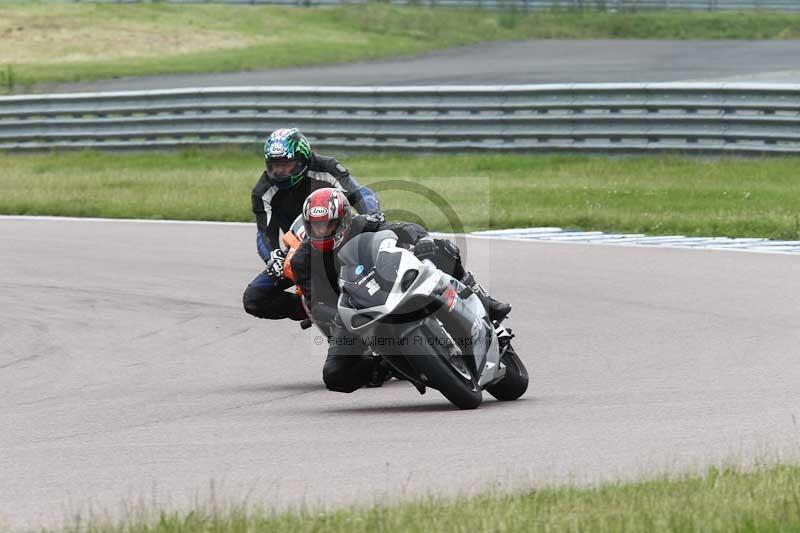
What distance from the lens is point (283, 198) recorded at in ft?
35.1

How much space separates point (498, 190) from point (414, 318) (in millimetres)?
12787

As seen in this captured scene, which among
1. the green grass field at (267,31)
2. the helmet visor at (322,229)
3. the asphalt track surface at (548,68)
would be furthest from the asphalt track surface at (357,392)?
the green grass field at (267,31)

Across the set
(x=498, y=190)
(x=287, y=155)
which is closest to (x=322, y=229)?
(x=287, y=155)

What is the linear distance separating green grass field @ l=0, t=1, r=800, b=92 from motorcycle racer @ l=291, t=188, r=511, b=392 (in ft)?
105

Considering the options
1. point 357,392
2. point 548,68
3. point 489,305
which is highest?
point 489,305

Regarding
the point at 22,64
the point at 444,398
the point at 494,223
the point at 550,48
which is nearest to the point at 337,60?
the point at 550,48

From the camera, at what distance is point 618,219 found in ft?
56.5

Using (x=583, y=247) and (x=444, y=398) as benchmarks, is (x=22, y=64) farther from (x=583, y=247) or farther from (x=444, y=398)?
(x=444, y=398)

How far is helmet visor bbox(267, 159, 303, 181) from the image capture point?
33.9ft

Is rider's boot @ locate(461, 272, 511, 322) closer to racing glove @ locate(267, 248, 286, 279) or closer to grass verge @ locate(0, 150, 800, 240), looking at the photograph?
racing glove @ locate(267, 248, 286, 279)

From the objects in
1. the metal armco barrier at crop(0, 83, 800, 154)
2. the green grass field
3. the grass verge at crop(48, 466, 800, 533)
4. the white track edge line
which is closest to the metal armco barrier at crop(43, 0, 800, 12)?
the green grass field

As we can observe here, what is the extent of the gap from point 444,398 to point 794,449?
2.50 m

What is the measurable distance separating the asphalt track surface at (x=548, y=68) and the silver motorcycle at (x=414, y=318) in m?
23.2

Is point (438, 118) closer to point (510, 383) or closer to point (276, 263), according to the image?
point (276, 263)
